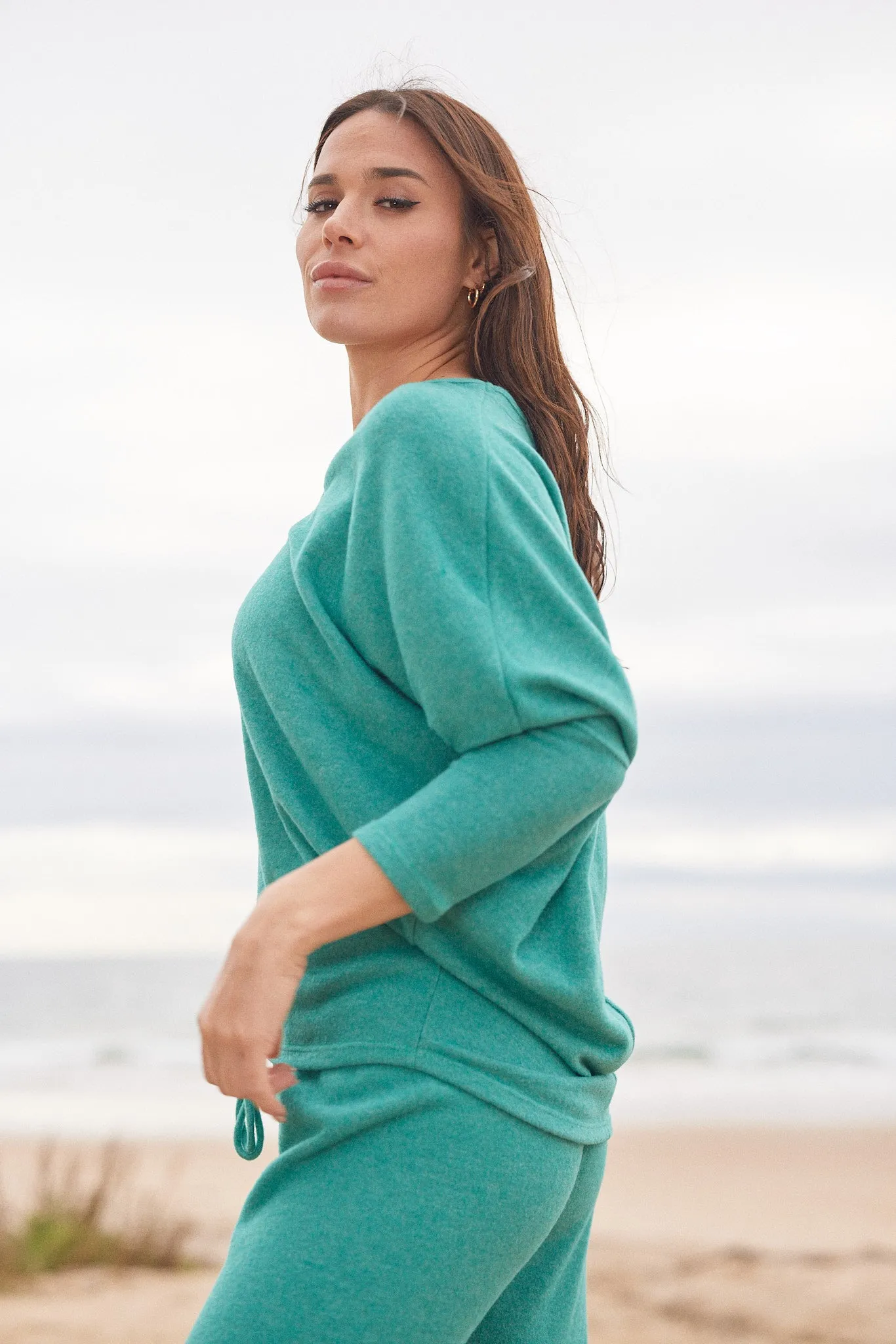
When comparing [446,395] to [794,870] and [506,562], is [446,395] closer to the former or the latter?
[506,562]

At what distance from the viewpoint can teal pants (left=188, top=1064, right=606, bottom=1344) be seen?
1039 millimetres

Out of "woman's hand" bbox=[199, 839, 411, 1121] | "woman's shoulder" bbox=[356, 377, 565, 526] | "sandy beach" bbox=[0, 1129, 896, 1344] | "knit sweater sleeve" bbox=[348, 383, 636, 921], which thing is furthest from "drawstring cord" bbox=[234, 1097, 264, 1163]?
"sandy beach" bbox=[0, 1129, 896, 1344]

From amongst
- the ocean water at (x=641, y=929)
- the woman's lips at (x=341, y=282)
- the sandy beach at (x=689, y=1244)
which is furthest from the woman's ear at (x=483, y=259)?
the ocean water at (x=641, y=929)

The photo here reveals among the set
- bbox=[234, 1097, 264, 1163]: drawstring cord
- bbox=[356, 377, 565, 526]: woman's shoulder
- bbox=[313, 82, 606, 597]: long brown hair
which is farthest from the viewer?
bbox=[313, 82, 606, 597]: long brown hair

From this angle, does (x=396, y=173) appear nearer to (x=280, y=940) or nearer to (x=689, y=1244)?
(x=280, y=940)

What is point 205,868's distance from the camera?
18453mm

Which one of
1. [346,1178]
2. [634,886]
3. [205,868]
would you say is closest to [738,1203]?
[346,1178]

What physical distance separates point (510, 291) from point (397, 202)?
146 millimetres

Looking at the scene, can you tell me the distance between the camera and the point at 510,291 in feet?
4.76

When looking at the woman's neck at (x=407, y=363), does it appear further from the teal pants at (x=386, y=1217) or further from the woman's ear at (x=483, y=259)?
the teal pants at (x=386, y=1217)

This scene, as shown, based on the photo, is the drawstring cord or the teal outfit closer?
the teal outfit

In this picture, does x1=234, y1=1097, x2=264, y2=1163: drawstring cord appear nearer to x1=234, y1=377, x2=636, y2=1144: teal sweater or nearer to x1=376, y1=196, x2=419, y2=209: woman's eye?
x1=234, y1=377, x2=636, y2=1144: teal sweater

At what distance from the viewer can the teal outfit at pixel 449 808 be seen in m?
1.07

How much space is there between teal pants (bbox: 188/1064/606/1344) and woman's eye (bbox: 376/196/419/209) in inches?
33.2
